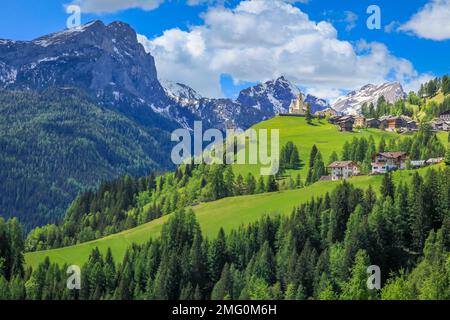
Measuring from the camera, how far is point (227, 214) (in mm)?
175125

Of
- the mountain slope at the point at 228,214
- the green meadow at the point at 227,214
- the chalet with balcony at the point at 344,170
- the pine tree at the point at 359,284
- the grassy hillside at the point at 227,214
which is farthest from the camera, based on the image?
the chalet with balcony at the point at 344,170

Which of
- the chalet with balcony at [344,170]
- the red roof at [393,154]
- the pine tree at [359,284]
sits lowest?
the pine tree at [359,284]

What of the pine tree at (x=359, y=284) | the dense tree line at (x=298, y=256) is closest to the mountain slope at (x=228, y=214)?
the dense tree line at (x=298, y=256)

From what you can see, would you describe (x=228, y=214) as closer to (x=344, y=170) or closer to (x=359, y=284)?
(x=344, y=170)

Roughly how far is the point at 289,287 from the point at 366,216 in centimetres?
2647

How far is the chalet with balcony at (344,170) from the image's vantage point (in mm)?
190125

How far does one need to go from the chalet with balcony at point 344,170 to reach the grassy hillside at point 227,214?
366 inches

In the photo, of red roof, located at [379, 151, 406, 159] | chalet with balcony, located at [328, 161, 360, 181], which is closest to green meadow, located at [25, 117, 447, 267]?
chalet with balcony, located at [328, 161, 360, 181]

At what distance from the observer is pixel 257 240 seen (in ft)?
457

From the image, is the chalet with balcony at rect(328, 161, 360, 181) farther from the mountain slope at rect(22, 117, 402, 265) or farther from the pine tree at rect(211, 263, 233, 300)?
the pine tree at rect(211, 263, 233, 300)

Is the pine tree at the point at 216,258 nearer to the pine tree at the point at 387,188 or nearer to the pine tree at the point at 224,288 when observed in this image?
the pine tree at the point at 224,288

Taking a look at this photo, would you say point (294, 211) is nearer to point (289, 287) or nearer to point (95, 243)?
point (289, 287)

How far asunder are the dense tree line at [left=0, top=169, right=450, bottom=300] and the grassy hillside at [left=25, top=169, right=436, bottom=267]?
14.9m
